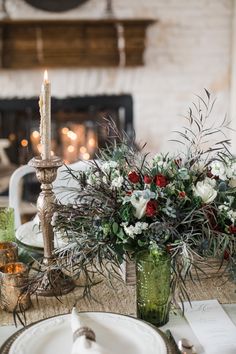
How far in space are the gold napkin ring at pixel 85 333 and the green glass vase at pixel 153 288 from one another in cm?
21

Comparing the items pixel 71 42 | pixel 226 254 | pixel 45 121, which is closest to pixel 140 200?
pixel 226 254

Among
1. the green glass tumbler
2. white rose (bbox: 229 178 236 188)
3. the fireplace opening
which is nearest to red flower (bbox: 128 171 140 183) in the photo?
white rose (bbox: 229 178 236 188)

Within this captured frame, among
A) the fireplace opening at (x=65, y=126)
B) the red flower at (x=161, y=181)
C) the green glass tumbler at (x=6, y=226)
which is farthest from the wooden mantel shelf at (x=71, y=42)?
the red flower at (x=161, y=181)

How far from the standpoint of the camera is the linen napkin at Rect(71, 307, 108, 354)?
3.08 feet

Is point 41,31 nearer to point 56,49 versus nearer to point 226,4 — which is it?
point 56,49

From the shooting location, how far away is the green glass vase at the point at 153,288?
117cm

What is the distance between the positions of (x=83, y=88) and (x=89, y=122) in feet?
0.82

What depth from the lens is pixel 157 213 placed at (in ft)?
3.78

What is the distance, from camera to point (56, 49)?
373cm

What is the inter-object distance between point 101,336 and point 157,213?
0.27 metres

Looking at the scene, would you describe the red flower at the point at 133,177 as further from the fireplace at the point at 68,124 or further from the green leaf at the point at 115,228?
the fireplace at the point at 68,124

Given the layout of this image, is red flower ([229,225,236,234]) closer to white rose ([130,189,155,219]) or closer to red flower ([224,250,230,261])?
red flower ([224,250,230,261])

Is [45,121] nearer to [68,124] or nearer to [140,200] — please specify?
[140,200]

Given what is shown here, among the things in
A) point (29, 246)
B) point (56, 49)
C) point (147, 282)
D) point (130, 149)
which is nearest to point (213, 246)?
point (147, 282)
